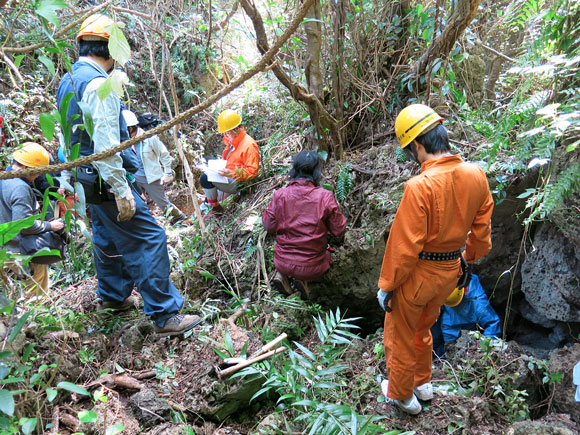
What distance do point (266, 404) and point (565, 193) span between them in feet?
8.33

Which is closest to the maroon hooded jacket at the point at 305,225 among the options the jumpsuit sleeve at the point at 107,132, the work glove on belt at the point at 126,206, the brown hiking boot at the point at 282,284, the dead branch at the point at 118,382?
the brown hiking boot at the point at 282,284

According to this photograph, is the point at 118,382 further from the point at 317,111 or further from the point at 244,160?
the point at 244,160

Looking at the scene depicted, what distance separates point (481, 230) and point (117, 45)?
235cm

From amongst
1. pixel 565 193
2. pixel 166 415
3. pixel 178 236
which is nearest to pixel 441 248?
pixel 565 193

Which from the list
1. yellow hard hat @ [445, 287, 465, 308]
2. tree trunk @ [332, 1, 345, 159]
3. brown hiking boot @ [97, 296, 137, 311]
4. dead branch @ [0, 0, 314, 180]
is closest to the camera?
dead branch @ [0, 0, 314, 180]

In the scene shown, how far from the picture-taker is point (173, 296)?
3.07 meters

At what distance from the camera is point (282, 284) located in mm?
3871

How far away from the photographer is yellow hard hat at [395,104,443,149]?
2398mm

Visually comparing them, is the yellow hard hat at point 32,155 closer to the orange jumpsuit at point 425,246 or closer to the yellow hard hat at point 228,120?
the yellow hard hat at point 228,120

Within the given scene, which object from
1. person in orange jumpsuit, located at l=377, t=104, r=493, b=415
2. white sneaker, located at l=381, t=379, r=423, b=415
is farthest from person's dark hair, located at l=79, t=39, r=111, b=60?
white sneaker, located at l=381, t=379, r=423, b=415

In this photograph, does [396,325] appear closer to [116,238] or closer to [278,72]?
[116,238]

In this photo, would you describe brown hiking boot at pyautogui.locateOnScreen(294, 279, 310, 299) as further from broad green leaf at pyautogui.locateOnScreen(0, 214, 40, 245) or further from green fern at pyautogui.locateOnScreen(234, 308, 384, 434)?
broad green leaf at pyautogui.locateOnScreen(0, 214, 40, 245)

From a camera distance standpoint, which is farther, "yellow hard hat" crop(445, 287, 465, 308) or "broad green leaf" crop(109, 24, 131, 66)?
"yellow hard hat" crop(445, 287, 465, 308)

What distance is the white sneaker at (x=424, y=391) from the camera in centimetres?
277
